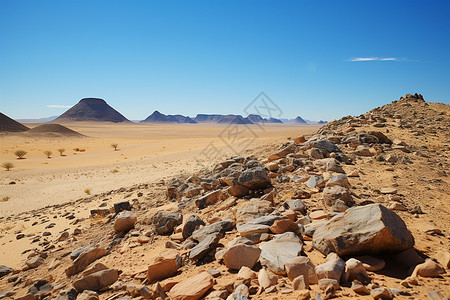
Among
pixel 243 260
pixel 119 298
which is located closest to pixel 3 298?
pixel 119 298

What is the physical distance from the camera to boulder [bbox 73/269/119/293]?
161 inches

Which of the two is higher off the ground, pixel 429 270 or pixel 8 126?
pixel 8 126

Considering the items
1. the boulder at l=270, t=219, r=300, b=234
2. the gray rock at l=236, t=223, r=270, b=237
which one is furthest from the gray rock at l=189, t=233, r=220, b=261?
the boulder at l=270, t=219, r=300, b=234

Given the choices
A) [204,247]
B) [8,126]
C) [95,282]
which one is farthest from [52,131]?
[204,247]

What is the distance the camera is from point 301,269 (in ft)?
9.82

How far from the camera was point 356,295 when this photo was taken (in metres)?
2.59

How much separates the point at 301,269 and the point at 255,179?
3755 millimetres

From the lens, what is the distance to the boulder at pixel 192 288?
3.10 m

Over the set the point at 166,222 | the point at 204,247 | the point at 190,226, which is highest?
the point at 204,247

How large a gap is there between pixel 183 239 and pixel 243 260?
2.26 m

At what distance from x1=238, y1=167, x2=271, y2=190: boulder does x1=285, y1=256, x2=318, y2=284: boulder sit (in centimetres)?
363

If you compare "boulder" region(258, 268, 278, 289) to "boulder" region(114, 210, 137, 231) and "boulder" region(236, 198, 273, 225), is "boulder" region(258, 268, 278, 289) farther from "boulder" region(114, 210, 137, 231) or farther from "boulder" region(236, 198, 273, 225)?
"boulder" region(114, 210, 137, 231)

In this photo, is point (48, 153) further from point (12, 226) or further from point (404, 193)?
point (404, 193)

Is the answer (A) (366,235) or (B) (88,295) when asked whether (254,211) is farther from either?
(B) (88,295)
